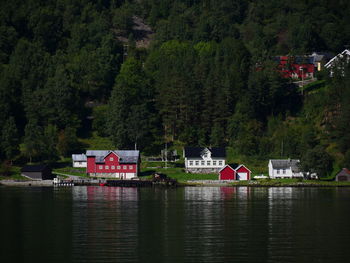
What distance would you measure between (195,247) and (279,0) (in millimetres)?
149340

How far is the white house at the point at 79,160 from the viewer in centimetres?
12962

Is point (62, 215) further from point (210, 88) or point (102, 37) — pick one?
point (102, 37)

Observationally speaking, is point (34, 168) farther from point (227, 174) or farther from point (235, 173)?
point (235, 173)

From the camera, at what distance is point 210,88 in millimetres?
139875

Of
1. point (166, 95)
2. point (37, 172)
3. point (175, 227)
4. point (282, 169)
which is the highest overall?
point (166, 95)

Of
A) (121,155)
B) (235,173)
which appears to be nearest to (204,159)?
(235,173)

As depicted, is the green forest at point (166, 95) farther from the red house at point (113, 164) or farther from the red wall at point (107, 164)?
the red house at point (113, 164)

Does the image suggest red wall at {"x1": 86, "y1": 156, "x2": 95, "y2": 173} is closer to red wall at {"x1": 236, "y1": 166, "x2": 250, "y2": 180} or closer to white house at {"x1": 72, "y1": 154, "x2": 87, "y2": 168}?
white house at {"x1": 72, "y1": 154, "x2": 87, "y2": 168}

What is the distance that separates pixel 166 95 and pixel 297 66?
33.1 meters

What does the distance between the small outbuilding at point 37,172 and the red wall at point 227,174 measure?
1051 inches

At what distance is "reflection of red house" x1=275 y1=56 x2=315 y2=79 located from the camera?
508 feet

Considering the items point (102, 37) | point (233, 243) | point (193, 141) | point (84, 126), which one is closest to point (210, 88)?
point (193, 141)

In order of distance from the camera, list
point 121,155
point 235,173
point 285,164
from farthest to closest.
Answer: point 121,155 → point 285,164 → point 235,173

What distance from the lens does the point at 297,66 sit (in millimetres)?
160375
